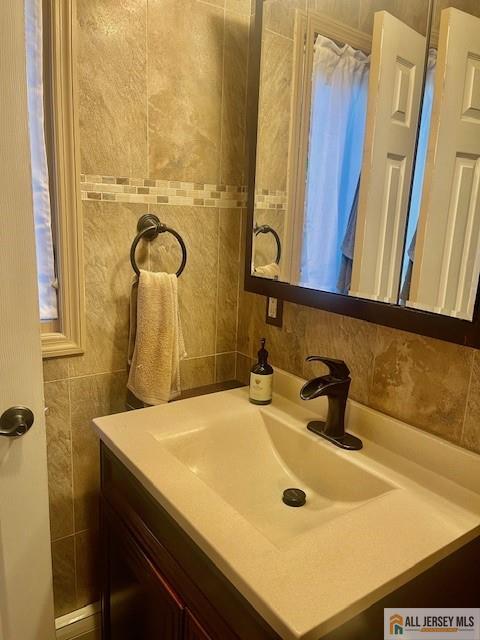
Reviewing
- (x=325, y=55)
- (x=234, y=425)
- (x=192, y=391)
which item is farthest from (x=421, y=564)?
(x=325, y=55)

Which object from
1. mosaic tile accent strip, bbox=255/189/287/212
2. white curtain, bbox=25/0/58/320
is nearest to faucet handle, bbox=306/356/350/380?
mosaic tile accent strip, bbox=255/189/287/212

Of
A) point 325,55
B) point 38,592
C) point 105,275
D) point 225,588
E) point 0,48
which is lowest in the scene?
point 38,592

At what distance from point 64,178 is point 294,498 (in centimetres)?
98

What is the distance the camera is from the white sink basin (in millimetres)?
1019

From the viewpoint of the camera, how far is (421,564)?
0.75 m

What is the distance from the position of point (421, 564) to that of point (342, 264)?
2.13 feet

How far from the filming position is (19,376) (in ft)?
3.33

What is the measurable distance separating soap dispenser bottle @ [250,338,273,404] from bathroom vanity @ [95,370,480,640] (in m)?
0.04

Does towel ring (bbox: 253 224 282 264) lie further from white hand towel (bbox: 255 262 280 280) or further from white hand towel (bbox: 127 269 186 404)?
white hand towel (bbox: 127 269 186 404)

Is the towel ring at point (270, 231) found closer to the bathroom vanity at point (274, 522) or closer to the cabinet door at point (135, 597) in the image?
the bathroom vanity at point (274, 522)

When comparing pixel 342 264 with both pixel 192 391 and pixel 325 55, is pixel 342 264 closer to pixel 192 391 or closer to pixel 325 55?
pixel 325 55

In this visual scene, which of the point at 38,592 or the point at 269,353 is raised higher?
the point at 269,353

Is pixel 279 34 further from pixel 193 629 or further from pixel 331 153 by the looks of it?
pixel 193 629

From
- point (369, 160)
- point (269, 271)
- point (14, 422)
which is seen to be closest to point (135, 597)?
point (14, 422)
